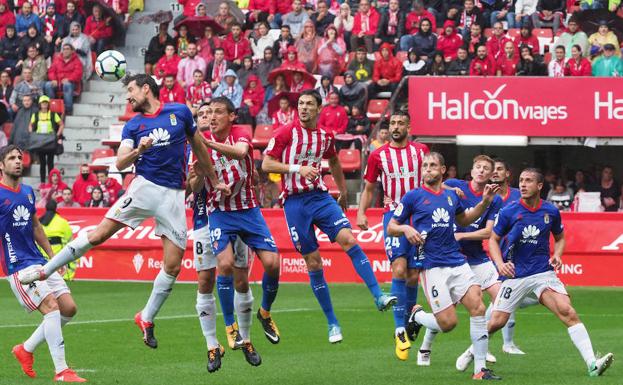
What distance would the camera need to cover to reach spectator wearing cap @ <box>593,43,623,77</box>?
1120 inches

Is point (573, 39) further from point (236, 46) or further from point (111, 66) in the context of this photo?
point (111, 66)

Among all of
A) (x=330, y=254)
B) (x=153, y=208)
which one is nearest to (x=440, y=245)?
(x=153, y=208)

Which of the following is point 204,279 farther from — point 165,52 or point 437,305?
point 165,52

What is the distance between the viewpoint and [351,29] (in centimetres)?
3259

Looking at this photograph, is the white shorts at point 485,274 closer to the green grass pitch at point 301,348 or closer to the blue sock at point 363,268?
the green grass pitch at point 301,348

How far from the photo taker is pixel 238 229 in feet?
46.6

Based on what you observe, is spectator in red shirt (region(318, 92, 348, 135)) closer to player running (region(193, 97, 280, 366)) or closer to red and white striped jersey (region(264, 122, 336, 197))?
red and white striped jersey (region(264, 122, 336, 197))

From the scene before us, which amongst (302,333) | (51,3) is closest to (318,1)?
(51,3)

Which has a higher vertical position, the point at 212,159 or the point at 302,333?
the point at 212,159

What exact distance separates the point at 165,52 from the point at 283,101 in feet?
16.9

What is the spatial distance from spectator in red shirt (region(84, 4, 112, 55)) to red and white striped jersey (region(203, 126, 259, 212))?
2187 cm

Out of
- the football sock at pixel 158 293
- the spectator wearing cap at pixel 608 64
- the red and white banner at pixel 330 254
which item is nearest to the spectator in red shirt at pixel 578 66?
the spectator wearing cap at pixel 608 64

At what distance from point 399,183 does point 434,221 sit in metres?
2.38

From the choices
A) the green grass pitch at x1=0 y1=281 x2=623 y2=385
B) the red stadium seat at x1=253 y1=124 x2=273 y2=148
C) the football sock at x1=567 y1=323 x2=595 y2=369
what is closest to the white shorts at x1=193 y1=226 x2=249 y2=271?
the green grass pitch at x1=0 y1=281 x2=623 y2=385
